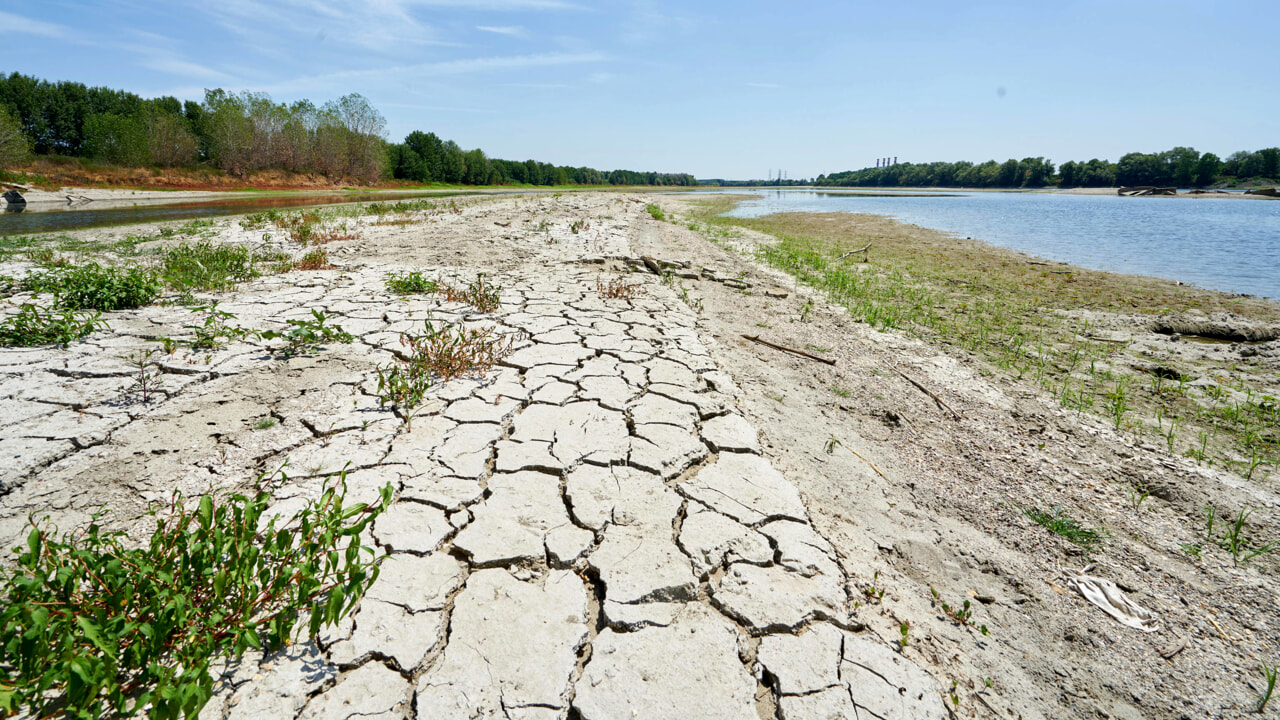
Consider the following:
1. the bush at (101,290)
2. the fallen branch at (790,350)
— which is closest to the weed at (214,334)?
the bush at (101,290)

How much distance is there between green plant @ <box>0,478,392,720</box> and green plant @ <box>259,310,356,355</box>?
236 centimetres

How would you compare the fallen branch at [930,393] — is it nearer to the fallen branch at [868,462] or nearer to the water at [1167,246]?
the fallen branch at [868,462]

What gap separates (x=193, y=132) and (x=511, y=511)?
201 feet

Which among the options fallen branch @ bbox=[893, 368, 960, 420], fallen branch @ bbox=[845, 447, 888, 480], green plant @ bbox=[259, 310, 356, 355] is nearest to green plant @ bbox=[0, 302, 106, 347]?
green plant @ bbox=[259, 310, 356, 355]

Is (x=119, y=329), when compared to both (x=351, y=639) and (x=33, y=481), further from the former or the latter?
(x=351, y=639)

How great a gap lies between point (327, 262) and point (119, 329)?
3.25 metres

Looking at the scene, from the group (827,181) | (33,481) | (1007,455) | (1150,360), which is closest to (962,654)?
(1007,455)

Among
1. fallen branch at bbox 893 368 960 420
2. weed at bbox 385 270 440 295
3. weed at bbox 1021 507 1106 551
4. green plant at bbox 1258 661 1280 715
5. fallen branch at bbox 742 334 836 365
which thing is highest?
weed at bbox 385 270 440 295

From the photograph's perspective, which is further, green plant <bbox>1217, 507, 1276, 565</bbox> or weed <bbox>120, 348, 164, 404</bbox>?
weed <bbox>120, 348, 164, 404</bbox>

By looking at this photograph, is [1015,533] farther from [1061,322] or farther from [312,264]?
[312,264]

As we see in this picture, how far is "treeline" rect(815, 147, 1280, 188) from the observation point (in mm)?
64438

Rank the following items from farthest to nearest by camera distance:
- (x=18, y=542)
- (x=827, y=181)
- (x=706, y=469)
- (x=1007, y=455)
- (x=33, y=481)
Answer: (x=827, y=181) → (x=1007, y=455) → (x=706, y=469) → (x=33, y=481) → (x=18, y=542)

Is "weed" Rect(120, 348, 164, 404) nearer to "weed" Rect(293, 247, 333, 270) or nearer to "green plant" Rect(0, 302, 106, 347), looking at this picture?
"green plant" Rect(0, 302, 106, 347)

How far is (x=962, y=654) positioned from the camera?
175 cm
